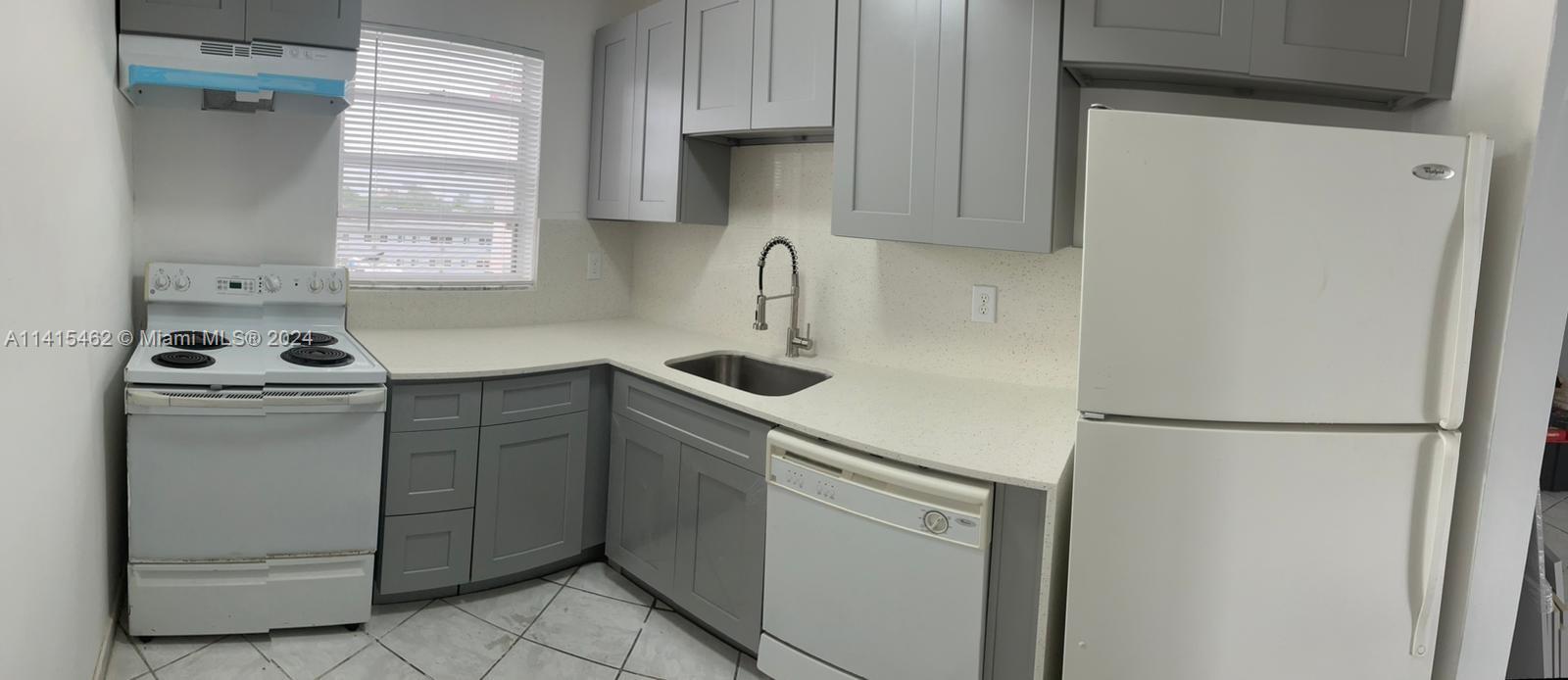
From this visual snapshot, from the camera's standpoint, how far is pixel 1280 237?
162 cm

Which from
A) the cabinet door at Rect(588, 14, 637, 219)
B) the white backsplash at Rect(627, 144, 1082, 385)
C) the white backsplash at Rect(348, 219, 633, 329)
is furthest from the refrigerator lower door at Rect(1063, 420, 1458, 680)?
the white backsplash at Rect(348, 219, 633, 329)

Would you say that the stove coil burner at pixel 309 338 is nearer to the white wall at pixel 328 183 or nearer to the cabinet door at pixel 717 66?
the white wall at pixel 328 183

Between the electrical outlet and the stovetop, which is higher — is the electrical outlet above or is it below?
above

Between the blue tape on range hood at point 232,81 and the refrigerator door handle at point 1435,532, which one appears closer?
the refrigerator door handle at point 1435,532

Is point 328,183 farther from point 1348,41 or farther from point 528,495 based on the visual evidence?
point 1348,41

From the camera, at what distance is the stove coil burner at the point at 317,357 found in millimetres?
2574

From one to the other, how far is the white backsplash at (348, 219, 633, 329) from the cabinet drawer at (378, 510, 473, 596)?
97 cm

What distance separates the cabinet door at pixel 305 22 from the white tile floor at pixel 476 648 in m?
1.80

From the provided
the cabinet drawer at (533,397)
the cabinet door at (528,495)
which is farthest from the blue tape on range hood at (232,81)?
the cabinet door at (528,495)

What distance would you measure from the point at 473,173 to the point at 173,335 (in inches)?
47.4

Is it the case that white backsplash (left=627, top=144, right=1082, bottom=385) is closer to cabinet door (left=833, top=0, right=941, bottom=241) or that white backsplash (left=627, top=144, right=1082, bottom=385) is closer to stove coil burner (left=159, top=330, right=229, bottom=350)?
cabinet door (left=833, top=0, right=941, bottom=241)

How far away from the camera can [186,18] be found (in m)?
2.51

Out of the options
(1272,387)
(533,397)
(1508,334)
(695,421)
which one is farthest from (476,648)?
(1508,334)

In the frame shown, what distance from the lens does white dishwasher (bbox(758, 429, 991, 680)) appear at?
1.95 metres
